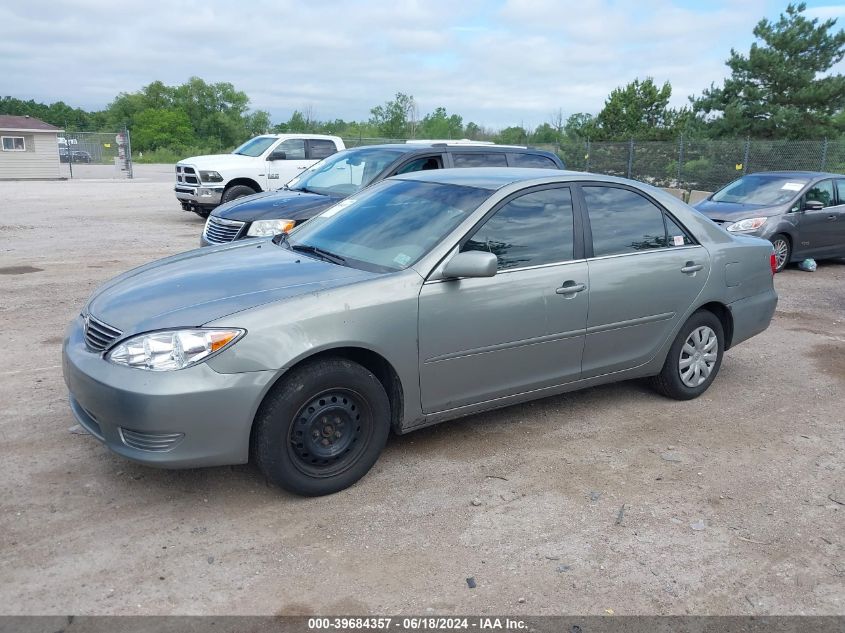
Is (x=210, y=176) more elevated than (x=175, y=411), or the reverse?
(x=210, y=176)

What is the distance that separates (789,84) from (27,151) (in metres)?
33.1

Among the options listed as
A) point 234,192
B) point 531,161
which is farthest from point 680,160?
point 531,161

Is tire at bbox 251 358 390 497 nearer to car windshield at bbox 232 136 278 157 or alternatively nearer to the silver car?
the silver car

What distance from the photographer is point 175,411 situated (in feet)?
11.5

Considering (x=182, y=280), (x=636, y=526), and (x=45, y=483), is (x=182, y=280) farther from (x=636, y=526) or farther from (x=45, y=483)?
(x=636, y=526)

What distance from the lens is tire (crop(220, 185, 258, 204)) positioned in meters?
15.3

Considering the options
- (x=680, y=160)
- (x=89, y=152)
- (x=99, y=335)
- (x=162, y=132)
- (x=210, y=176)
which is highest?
(x=162, y=132)

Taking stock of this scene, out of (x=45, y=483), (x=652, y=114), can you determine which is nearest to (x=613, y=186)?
(x=45, y=483)

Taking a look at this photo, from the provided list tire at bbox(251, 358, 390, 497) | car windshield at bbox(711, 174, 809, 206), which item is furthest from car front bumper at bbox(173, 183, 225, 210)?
tire at bbox(251, 358, 390, 497)

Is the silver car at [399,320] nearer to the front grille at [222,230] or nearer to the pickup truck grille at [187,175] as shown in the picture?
the front grille at [222,230]

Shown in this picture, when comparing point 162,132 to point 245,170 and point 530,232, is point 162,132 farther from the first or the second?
point 530,232

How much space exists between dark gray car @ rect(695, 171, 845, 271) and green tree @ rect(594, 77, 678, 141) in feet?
83.4

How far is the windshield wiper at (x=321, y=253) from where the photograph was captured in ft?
14.8

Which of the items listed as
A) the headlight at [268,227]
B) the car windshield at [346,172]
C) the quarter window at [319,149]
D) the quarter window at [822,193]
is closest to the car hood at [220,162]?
the quarter window at [319,149]
